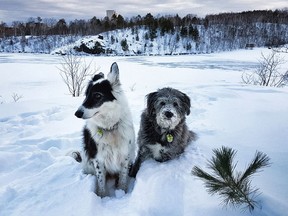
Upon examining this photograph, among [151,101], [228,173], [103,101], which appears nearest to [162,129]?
[151,101]

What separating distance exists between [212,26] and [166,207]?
86525mm

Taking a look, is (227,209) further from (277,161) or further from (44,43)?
(44,43)

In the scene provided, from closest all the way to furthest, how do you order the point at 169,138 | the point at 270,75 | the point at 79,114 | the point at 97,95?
the point at 79,114 < the point at 97,95 < the point at 169,138 < the point at 270,75

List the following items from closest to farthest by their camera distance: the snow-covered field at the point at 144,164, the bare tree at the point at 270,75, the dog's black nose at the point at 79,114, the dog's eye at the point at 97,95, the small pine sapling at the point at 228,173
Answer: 1. the small pine sapling at the point at 228,173
2. the snow-covered field at the point at 144,164
3. the dog's black nose at the point at 79,114
4. the dog's eye at the point at 97,95
5. the bare tree at the point at 270,75

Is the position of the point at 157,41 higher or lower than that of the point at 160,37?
lower

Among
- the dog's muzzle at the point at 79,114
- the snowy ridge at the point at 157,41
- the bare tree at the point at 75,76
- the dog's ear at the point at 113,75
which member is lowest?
the bare tree at the point at 75,76

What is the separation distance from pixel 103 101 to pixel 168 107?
1.00 m

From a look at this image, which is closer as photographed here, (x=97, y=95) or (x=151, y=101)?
(x=97, y=95)

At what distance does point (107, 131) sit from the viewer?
3.56 meters

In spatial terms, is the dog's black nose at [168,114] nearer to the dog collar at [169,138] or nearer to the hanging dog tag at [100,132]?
the dog collar at [169,138]

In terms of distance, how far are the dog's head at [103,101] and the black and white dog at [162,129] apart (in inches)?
29.6

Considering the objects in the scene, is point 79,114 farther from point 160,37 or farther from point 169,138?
point 160,37

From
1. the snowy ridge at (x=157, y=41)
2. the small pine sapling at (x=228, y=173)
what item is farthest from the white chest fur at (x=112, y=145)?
the snowy ridge at (x=157, y=41)

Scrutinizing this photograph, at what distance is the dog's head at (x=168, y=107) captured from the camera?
3.85 meters
